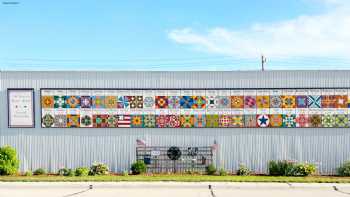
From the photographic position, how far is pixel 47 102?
17156mm

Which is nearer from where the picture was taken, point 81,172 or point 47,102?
point 81,172

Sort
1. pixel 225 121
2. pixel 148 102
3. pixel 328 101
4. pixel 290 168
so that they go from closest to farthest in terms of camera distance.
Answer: pixel 290 168
pixel 328 101
pixel 225 121
pixel 148 102

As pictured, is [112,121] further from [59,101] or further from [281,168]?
[281,168]

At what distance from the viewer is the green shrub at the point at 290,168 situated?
15719 mm

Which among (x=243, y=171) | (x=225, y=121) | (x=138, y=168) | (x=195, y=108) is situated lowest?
(x=243, y=171)

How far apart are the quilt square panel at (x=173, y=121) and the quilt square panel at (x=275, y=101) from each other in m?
3.69

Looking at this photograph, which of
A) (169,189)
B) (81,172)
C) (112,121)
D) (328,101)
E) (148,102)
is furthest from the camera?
(112,121)

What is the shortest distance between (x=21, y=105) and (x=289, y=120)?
10.6 m

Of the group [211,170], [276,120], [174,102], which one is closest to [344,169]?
[276,120]

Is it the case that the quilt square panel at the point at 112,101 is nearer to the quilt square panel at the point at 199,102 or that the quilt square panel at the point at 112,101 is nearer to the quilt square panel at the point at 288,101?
the quilt square panel at the point at 199,102

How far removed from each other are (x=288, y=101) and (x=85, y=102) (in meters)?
7.97

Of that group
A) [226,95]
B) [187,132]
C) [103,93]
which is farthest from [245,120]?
[103,93]

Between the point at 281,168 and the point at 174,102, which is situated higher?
the point at 174,102

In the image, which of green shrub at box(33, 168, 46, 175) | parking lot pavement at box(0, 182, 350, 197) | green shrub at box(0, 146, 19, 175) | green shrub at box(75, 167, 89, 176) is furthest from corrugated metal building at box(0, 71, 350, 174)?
parking lot pavement at box(0, 182, 350, 197)
